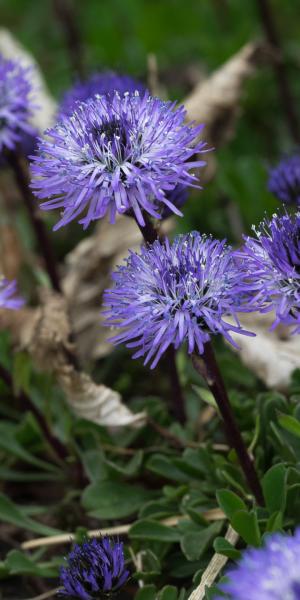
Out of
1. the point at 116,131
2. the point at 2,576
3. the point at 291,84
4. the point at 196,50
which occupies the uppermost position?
A: the point at 196,50

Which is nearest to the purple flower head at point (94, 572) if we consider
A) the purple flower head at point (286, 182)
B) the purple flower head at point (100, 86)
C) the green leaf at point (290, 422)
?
the green leaf at point (290, 422)

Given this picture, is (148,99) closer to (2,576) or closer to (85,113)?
(85,113)

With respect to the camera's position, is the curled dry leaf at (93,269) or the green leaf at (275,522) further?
the curled dry leaf at (93,269)

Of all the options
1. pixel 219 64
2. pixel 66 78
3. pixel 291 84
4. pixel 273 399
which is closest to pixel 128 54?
pixel 66 78

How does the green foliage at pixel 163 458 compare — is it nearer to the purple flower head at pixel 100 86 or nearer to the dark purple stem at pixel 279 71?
the dark purple stem at pixel 279 71

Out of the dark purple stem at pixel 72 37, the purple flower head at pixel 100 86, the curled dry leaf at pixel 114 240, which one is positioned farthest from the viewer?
the dark purple stem at pixel 72 37

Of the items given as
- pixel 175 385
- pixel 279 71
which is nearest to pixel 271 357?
pixel 175 385
